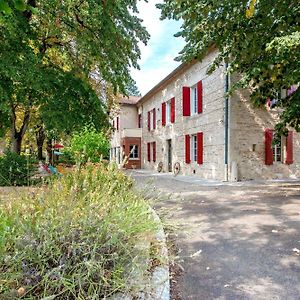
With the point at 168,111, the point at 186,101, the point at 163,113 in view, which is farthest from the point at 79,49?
the point at 163,113

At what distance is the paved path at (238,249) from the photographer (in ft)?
9.36

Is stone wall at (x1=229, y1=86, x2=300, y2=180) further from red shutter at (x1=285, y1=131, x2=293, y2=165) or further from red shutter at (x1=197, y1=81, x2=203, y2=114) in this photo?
red shutter at (x1=197, y1=81, x2=203, y2=114)

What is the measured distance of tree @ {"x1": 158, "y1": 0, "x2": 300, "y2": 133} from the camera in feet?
24.7

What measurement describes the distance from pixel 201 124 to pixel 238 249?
1154 cm

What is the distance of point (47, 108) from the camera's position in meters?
9.22

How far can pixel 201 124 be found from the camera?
1513cm

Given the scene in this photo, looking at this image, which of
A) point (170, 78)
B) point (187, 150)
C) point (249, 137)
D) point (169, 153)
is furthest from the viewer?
point (169, 153)

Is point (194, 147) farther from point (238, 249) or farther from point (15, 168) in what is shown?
point (238, 249)

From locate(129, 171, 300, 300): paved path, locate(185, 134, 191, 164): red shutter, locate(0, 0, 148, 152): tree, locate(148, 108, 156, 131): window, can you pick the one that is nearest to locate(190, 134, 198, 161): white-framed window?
locate(185, 134, 191, 164): red shutter

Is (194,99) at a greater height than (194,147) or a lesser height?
greater

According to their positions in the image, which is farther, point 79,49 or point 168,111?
point 168,111

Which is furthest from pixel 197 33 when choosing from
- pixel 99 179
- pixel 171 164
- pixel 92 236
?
pixel 171 164

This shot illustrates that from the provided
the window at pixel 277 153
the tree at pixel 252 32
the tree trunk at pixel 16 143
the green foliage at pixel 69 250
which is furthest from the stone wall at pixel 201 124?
the green foliage at pixel 69 250

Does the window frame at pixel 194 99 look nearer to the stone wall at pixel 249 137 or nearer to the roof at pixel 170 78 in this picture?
the roof at pixel 170 78
